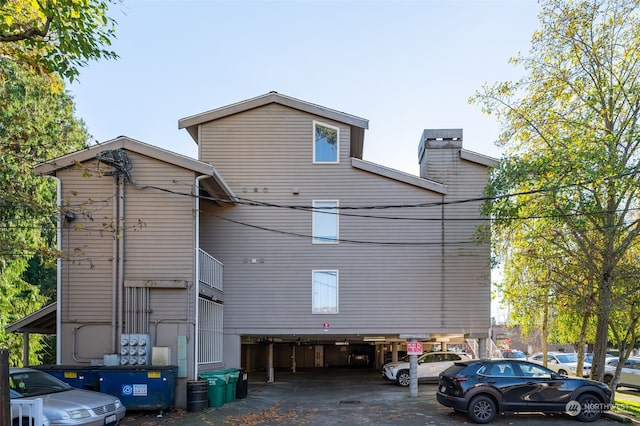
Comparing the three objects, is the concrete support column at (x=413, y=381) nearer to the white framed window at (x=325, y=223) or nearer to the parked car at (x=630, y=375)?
the white framed window at (x=325, y=223)

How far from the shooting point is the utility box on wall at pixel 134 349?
44.0ft

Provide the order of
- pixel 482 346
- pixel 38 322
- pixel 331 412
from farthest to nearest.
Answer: pixel 482 346 → pixel 38 322 → pixel 331 412

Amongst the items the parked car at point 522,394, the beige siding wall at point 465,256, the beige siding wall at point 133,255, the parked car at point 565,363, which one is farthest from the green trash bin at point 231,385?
the parked car at point 565,363

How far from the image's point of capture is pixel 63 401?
30.4ft

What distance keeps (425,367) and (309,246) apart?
260 inches

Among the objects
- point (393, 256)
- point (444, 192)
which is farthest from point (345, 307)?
point (444, 192)

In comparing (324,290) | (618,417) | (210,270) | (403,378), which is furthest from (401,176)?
(618,417)

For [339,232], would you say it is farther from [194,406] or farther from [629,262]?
[629,262]

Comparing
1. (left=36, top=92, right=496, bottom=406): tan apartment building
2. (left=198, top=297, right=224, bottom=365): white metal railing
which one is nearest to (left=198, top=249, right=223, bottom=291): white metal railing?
(left=36, top=92, right=496, bottom=406): tan apartment building

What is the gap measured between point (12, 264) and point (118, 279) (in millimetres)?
12383

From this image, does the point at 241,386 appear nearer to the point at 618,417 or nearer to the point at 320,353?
the point at 618,417

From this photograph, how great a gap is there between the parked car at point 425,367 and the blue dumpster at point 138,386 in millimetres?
9760

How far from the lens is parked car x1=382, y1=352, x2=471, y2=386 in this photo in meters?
19.4

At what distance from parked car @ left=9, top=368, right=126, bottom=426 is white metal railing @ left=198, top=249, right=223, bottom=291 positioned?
4.97 m
